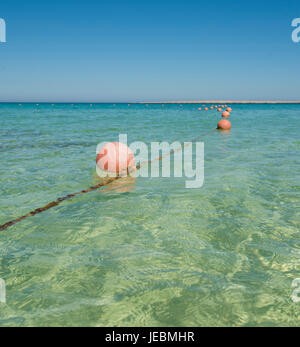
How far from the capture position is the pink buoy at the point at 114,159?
20.9 feet

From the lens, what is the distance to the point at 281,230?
11.8 ft

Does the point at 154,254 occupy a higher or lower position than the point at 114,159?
lower

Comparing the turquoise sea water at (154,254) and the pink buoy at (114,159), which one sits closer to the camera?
the turquoise sea water at (154,254)

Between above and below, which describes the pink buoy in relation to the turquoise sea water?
above

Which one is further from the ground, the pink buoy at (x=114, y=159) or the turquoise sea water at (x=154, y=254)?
the pink buoy at (x=114, y=159)

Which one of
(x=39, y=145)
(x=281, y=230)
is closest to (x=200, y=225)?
(x=281, y=230)

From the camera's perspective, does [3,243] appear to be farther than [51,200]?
No

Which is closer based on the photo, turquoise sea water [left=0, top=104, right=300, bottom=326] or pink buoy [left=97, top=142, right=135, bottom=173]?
turquoise sea water [left=0, top=104, right=300, bottom=326]

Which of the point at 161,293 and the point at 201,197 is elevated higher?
the point at 201,197

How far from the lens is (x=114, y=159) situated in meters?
6.35

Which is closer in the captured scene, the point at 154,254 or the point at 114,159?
the point at 154,254

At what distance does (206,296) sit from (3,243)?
240 cm

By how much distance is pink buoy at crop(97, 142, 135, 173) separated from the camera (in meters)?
6.36
